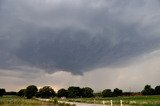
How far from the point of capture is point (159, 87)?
199000mm

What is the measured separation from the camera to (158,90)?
7844 inches

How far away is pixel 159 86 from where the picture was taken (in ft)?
654

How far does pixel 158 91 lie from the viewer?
7825 inches

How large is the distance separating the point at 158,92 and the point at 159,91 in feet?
4.15

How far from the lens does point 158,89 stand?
19962 centimetres

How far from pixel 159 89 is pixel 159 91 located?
155cm

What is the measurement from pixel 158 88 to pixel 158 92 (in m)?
2.54

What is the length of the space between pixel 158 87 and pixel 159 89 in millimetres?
1500

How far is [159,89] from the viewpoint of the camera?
198750mm

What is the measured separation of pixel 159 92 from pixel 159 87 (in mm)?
3138

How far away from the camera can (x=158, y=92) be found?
199m

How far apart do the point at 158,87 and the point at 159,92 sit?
11.4ft

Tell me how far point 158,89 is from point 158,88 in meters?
0.61
